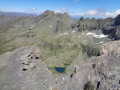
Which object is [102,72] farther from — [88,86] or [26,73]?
[26,73]

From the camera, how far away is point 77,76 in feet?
99.4

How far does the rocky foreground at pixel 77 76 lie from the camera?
88.3 feet

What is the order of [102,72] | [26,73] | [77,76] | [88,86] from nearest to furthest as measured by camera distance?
1. [88,86]
2. [102,72]
3. [77,76]
4. [26,73]

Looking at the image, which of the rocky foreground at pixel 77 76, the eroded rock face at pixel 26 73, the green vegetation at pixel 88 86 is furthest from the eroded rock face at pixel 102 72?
the eroded rock face at pixel 26 73

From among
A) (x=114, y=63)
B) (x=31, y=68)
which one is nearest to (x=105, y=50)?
(x=114, y=63)

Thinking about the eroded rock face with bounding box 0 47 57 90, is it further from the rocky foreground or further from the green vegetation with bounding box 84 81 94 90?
the green vegetation with bounding box 84 81 94 90

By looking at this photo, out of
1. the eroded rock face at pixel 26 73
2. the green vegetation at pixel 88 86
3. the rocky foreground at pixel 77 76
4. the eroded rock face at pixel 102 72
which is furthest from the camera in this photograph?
the eroded rock face at pixel 26 73

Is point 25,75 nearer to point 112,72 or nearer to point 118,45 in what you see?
point 112,72

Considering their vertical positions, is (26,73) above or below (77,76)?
below

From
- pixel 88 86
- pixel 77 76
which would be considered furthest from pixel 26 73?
pixel 88 86

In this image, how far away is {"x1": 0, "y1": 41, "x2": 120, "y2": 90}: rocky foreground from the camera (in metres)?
26.9

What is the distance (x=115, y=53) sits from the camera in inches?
1193

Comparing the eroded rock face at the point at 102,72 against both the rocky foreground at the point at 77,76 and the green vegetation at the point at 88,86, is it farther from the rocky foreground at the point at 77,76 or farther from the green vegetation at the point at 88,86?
the green vegetation at the point at 88,86

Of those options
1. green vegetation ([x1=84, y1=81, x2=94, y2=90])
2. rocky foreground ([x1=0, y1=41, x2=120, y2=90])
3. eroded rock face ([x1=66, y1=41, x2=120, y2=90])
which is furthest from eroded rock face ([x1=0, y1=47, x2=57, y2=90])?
green vegetation ([x1=84, y1=81, x2=94, y2=90])
